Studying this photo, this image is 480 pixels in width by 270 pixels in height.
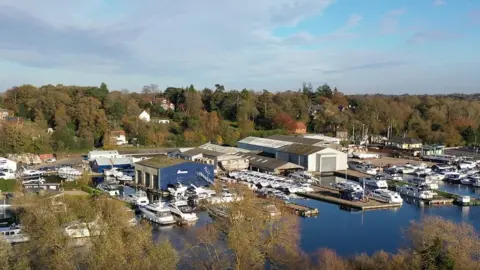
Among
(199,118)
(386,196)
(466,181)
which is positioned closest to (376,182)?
(386,196)

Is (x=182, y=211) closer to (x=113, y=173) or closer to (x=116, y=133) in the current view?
(x=113, y=173)

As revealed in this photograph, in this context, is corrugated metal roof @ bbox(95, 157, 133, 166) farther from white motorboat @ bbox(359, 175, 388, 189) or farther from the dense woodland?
white motorboat @ bbox(359, 175, 388, 189)

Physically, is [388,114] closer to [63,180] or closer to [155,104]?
[155,104]

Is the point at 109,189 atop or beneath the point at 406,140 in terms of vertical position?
beneath

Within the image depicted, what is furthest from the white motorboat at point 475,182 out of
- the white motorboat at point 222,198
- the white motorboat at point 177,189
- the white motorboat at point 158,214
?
the white motorboat at point 158,214

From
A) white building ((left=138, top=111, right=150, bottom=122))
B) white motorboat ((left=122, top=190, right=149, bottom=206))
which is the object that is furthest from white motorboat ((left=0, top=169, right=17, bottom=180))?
white building ((left=138, top=111, right=150, bottom=122))

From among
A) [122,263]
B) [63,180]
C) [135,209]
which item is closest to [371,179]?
[135,209]

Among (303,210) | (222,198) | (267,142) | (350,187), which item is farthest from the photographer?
(267,142)
